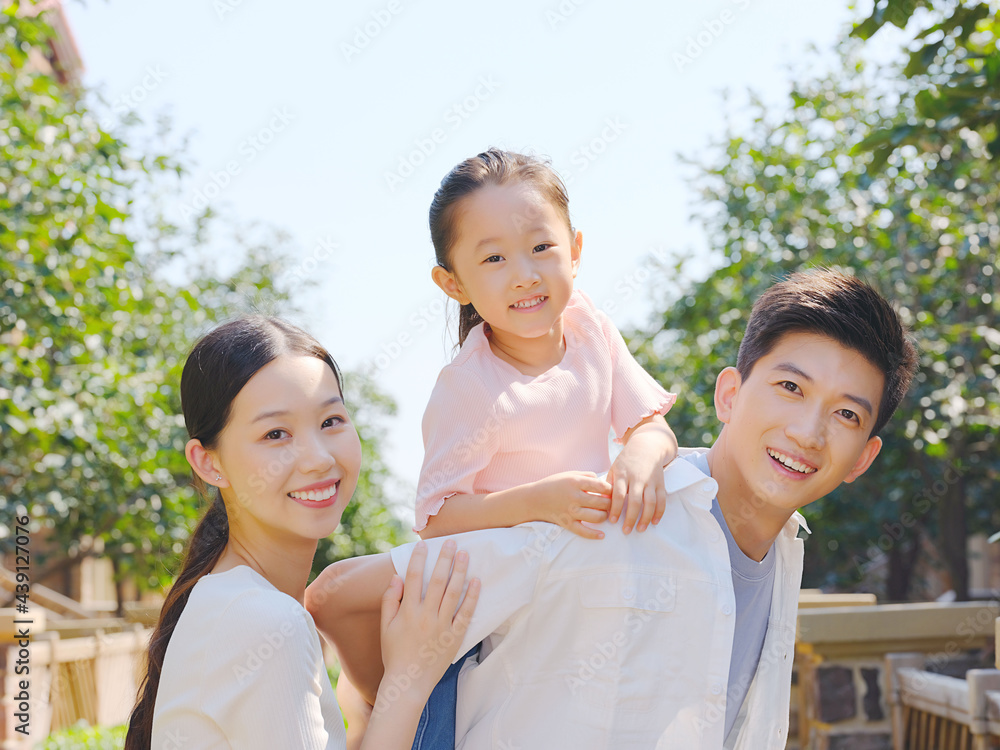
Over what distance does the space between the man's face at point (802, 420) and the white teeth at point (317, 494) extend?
97 cm

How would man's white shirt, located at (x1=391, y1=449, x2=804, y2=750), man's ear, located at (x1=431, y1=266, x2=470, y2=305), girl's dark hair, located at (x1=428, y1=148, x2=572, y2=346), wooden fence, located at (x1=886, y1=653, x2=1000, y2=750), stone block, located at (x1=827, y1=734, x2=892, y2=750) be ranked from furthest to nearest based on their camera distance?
stone block, located at (x1=827, y1=734, x2=892, y2=750) < wooden fence, located at (x1=886, y1=653, x2=1000, y2=750) < man's ear, located at (x1=431, y1=266, x2=470, y2=305) < girl's dark hair, located at (x1=428, y1=148, x2=572, y2=346) < man's white shirt, located at (x1=391, y1=449, x2=804, y2=750)

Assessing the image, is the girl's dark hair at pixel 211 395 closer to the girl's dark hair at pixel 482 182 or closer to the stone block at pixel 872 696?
the girl's dark hair at pixel 482 182

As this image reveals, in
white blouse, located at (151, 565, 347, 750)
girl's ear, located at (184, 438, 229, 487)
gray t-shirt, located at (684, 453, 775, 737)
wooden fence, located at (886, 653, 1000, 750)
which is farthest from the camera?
wooden fence, located at (886, 653, 1000, 750)

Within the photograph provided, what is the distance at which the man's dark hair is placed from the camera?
2297 mm

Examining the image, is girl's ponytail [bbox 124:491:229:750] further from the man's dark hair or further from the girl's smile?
the man's dark hair

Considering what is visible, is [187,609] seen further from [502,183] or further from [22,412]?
[22,412]

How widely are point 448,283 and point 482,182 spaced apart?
302mm

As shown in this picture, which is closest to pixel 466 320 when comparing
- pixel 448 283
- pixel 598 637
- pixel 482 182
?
pixel 448 283

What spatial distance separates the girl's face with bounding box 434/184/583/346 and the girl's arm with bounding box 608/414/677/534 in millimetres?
457

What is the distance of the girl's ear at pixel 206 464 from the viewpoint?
2121mm

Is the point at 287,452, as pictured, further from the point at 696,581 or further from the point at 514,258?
the point at 696,581

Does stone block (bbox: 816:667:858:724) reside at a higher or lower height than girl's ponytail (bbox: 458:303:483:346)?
lower

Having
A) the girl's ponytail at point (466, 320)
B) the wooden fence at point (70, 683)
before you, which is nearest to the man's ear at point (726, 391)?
the girl's ponytail at point (466, 320)

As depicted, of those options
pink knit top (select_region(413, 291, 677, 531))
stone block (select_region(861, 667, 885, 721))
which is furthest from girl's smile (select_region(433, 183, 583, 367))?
stone block (select_region(861, 667, 885, 721))
